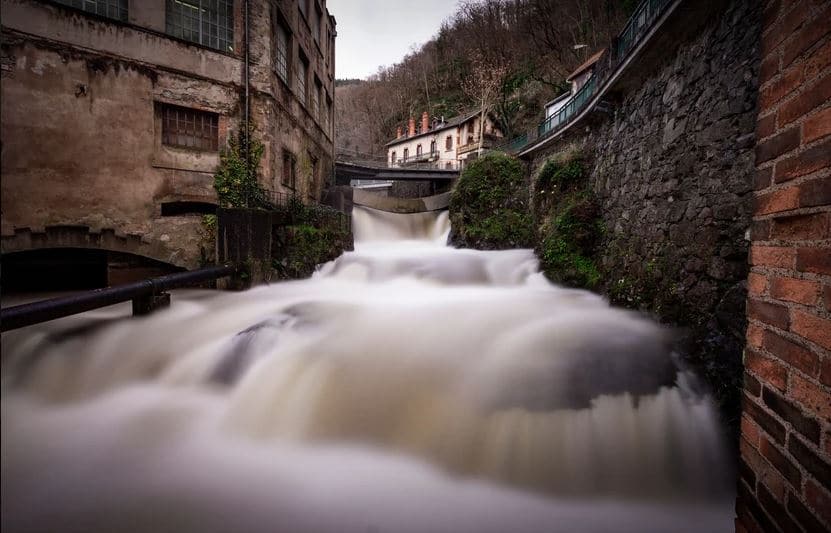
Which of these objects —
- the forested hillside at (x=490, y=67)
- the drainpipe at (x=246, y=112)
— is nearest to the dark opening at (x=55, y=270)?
the drainpipe at (x=246, y=112)

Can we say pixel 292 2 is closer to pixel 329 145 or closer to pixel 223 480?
pixel 329 145

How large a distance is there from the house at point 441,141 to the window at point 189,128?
21585 mm

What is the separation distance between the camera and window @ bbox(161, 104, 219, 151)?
31.7ft

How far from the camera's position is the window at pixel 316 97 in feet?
50.1

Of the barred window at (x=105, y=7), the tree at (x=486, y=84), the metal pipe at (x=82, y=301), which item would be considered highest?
the tree at (x=486, y=84)

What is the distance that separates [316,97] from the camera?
1583cm

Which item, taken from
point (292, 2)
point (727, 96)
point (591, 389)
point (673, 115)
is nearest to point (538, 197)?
point (673, 115)

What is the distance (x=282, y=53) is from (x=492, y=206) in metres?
8.66

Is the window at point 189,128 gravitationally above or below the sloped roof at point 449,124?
below

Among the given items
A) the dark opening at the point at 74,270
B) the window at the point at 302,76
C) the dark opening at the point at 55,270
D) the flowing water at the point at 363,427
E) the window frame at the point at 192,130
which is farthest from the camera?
the window at the point at 302,76

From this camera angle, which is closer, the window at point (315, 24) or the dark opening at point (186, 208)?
the dark opening at point (186, 208)

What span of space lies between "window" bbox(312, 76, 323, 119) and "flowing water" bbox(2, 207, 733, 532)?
12.3 metres

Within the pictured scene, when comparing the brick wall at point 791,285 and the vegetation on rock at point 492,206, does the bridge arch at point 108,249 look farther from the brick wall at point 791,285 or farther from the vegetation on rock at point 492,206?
the brick wall at point 791,285

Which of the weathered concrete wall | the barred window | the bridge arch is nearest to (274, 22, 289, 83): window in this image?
the barred window
